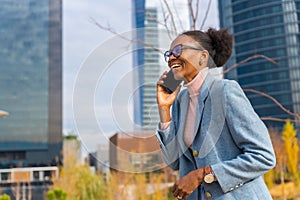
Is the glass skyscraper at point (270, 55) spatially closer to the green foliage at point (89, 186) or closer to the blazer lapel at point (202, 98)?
the green foliage at point (89, 186)

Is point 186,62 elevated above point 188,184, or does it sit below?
above

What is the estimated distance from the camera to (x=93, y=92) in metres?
0.72

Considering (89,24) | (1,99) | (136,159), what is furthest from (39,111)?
(136,159)

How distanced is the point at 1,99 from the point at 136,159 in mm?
19113

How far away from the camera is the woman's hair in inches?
28.0

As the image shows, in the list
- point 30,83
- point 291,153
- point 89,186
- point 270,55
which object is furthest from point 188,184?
point 270,55

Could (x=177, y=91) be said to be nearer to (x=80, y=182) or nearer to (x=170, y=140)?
(x=170, y=140)

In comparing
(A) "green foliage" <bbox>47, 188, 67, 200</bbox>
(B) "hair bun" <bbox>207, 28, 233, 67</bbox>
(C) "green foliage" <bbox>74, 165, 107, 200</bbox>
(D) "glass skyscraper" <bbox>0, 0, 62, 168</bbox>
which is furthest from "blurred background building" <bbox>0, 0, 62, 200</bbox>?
(B) "hair bun" <bbox>207, 28, 233, 67</bbox>

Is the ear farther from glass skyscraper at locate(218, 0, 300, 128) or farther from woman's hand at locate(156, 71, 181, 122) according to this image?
glass skyscraper at locate(218, 0, 300, 128)

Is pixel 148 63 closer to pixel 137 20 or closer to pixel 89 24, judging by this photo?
pixel 137 20

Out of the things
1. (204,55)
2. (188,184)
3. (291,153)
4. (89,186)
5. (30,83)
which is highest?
(30,83)

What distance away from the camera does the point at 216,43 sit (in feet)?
2.39

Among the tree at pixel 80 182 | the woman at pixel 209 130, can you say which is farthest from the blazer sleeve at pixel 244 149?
the tree at pixel 80 182

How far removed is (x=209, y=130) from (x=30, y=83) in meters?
→ 19.2
